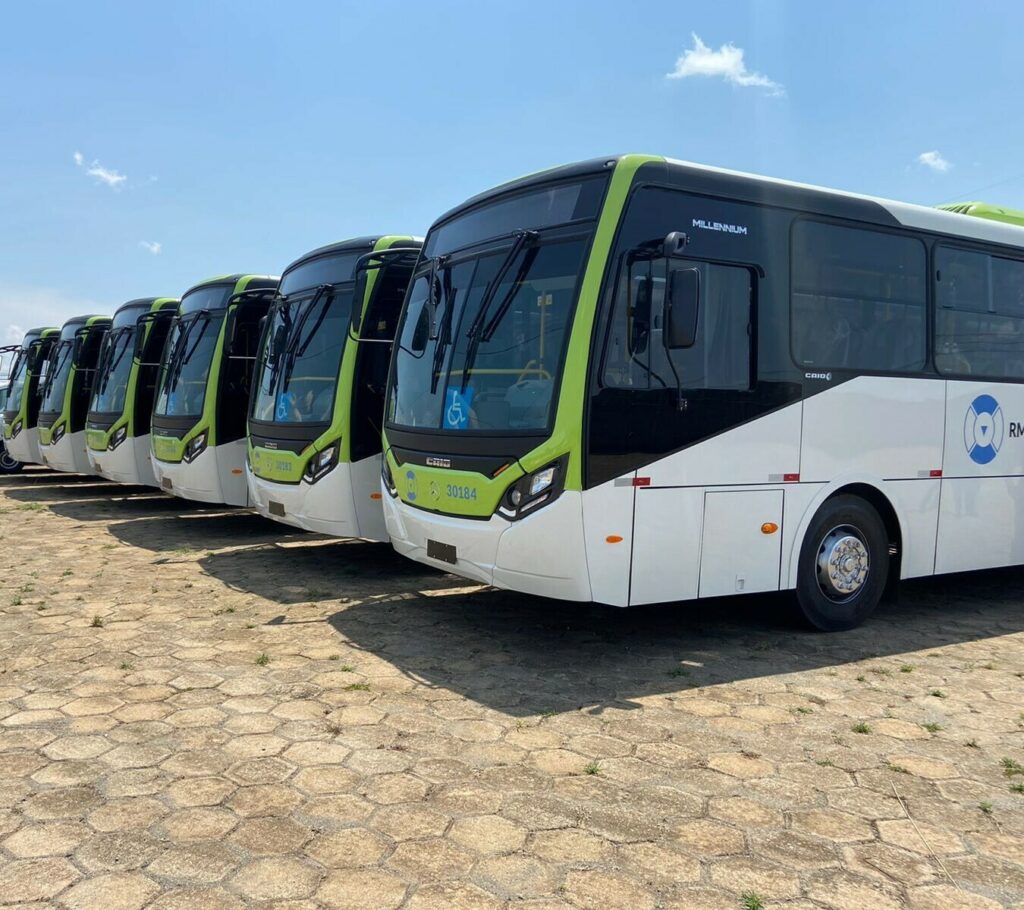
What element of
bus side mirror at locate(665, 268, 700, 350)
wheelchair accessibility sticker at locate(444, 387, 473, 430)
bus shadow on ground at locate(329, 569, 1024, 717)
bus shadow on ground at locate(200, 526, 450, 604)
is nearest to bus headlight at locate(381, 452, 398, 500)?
wheelchair accessibility sticker at locate(444, 387, 473, 430)

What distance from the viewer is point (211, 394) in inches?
452

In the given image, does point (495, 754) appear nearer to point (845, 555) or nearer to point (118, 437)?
point (845, 555)

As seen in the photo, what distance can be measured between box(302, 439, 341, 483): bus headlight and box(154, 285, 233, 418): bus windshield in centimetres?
333

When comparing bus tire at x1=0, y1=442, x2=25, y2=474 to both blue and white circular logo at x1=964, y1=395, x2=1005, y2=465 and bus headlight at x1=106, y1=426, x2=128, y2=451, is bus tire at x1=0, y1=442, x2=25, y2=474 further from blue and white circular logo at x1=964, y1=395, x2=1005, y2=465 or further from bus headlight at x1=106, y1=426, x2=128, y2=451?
blue and white circular logo at x1=964, y1=395, x2=1005, y2=465

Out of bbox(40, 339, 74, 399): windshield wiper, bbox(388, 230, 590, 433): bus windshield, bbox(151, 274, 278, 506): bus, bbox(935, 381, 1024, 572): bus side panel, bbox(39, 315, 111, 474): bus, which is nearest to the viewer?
bbox(388, 230, 590, 433): bus windshield

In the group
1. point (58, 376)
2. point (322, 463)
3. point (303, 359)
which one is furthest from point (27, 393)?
point (322, 463)

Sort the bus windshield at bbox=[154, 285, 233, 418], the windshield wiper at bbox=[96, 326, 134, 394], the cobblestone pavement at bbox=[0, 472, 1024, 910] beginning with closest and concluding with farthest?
the cobblestone pavement at bbox=[0, 472, 1024, 910] → the bus windshield at bbox=[154, 285, 233, 418] → the windshield wiper at bbox=[96, 326, 134, 394]

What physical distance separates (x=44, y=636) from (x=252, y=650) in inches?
60.7

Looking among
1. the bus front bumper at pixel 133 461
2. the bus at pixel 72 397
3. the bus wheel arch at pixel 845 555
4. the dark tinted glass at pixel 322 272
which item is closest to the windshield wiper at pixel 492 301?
the bus wheel arch at pixel 845 555

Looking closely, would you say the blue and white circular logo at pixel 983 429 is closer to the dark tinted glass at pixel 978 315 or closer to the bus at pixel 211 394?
the dark tinted glass at pixel 978 315

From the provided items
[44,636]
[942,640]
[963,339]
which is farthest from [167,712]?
[963,339]

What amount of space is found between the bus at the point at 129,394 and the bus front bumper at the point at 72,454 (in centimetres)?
138

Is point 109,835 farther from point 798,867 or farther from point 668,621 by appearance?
point 668,621

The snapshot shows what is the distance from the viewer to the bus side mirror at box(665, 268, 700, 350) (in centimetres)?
581
